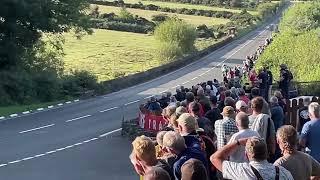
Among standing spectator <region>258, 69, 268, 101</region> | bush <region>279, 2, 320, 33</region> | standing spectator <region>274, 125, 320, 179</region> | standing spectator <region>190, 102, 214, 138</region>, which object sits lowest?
bush <region>279, 2, 320, 33</region>

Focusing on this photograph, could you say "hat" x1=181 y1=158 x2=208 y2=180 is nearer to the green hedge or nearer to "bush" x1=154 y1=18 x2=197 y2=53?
"bush" x1=154 y1=18 x2=197 y2=53

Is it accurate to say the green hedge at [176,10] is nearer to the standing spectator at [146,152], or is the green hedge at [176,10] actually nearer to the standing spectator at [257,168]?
the standing spectator at [146,152]

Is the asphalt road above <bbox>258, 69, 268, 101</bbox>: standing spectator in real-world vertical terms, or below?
below

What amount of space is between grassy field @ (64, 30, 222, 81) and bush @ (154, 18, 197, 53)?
5.33 feet

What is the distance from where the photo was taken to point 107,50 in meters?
74.9

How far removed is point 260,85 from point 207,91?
3.99 meters

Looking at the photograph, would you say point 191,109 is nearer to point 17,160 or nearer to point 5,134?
point 17,160

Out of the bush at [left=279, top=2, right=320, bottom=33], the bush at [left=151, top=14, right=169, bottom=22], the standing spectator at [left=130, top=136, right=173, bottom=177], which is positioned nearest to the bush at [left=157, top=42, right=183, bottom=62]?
the bush at [left=279, top=2, right=320, bottom=33]

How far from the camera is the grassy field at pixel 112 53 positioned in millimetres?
59906

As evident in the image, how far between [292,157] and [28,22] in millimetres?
36894

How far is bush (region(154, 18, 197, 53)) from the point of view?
75.2 metres

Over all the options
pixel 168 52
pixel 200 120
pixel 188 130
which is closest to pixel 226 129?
pixel 200 120

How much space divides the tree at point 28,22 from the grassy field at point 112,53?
6229mm

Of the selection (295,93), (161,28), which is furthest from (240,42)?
(295,93)
